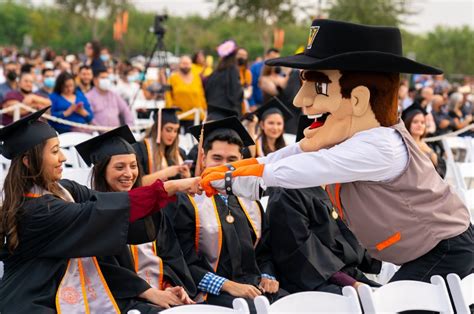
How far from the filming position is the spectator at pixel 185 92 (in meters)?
10.6

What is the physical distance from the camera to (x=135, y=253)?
13.8 ft

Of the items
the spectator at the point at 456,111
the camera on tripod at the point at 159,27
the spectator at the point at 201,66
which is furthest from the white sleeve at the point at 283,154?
the spectator at the point at 456,111

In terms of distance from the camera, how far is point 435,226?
337 cm

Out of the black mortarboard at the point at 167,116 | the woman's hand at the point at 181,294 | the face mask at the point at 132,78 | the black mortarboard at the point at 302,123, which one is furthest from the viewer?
the face mask at the point at 132,78

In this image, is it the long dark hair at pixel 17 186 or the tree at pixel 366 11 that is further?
the tree at pixel 366 11

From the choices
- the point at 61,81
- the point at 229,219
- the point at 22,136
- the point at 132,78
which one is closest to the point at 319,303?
the point at 229,219

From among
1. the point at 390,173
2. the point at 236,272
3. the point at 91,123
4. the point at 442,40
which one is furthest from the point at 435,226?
the point at 442,40

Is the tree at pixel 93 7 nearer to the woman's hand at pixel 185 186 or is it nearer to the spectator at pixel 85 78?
the spectator at pixel 85 78

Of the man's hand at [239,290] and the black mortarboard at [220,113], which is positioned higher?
the black mortarboard at [220,113]

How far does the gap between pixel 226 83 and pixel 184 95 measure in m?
0.67

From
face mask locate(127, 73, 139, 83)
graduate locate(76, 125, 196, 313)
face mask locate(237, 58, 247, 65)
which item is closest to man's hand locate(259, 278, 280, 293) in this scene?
graduate locate(76, 125, 196, 313)

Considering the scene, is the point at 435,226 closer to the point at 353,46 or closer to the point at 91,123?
the point at 353,46

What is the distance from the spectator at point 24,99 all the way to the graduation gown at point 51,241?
6.06 m

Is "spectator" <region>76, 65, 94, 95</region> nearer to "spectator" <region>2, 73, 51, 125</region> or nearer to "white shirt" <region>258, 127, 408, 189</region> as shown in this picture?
"spectator" <region>2, 73, 51, 125</region>
